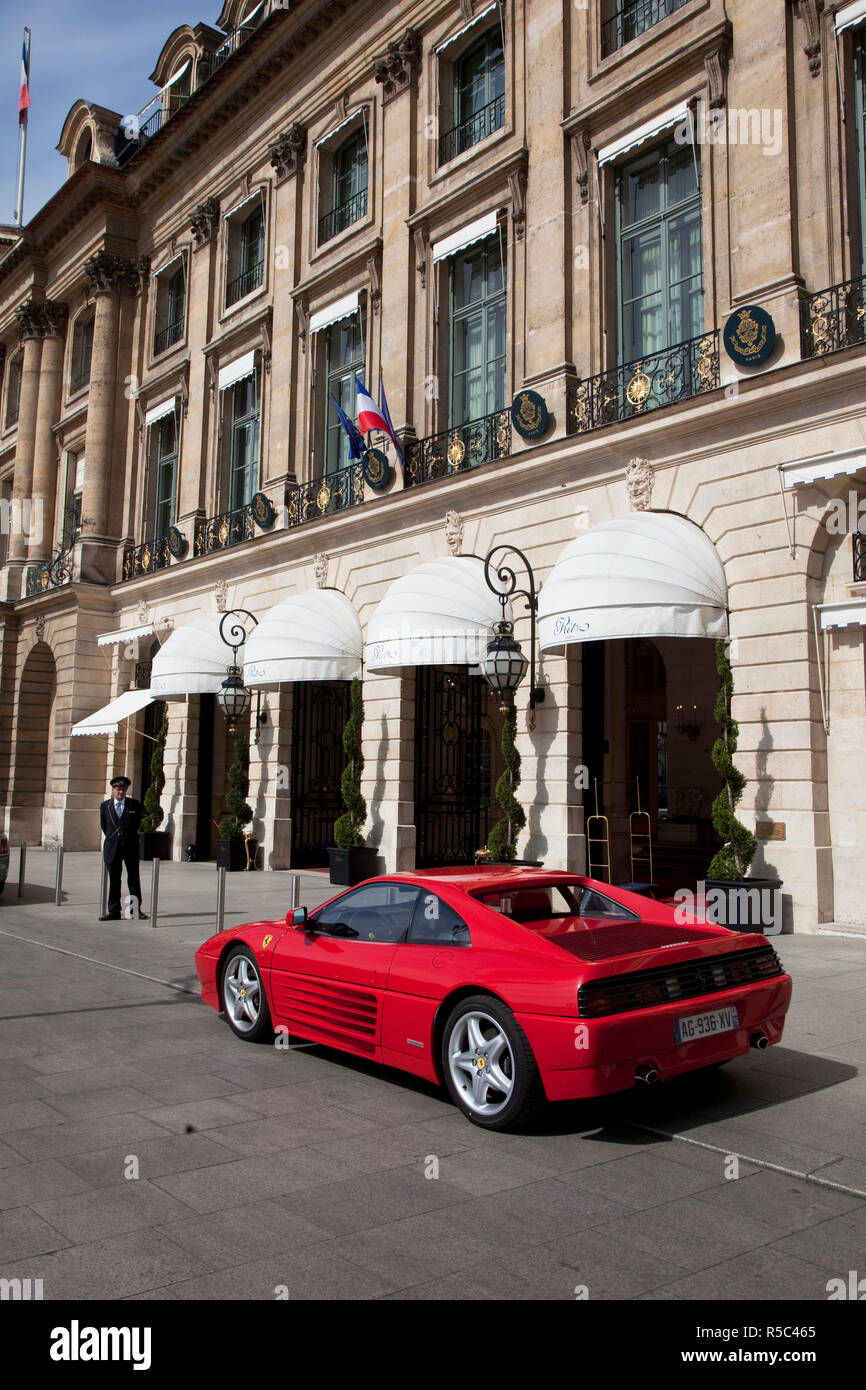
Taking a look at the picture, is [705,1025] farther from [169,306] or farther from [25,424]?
[25,424]

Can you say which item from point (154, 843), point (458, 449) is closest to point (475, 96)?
point (458, 449)

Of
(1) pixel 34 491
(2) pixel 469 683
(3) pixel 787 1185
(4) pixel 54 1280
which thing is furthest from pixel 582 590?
(1) pixel 34 491

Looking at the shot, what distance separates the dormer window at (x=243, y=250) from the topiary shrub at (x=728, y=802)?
17285 mm

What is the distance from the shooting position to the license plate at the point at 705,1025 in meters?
5.58

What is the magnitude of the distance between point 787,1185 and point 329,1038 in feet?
9.77

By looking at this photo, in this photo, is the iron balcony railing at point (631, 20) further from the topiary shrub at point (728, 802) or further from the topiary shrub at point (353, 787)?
the topiary shrub at point (353, 787)

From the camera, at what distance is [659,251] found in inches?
624

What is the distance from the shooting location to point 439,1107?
6066 millimetres

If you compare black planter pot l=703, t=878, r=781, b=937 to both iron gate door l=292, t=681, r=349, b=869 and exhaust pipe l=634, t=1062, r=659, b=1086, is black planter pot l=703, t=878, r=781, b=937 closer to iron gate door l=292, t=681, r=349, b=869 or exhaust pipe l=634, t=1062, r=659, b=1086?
exhaust pipe l=634, t=1062, r=659, b=1086

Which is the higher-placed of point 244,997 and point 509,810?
point 509,810

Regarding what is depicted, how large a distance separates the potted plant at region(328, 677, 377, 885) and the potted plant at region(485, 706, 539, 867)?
124 inches

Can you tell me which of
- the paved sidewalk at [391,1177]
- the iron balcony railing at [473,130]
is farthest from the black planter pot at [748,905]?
the iron balcony railing at [473,130]

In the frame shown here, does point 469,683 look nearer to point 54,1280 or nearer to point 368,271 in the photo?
point 368,271

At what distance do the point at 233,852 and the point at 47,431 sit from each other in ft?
59.8
